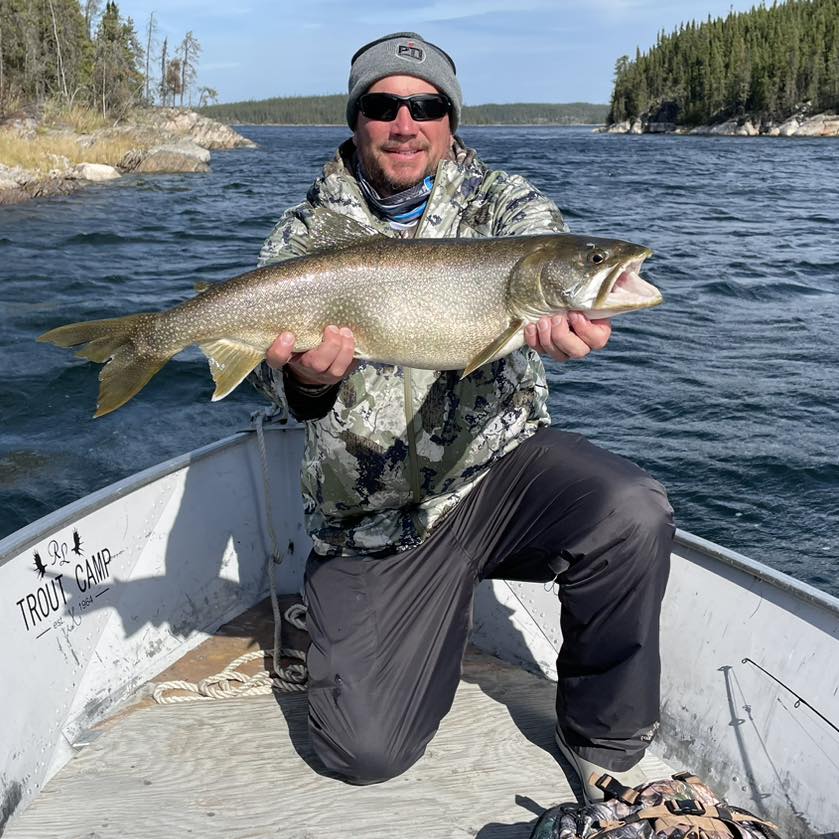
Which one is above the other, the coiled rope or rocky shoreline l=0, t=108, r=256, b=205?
rocky shoreline l=0, t=108, r=256, b=205

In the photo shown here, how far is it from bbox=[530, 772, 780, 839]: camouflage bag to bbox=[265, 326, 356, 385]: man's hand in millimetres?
1701

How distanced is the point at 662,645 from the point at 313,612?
1.57 metres

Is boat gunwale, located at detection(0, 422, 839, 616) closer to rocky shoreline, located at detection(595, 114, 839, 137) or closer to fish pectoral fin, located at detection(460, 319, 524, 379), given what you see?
fish pectoral fin, located at detection(460, 319, 524, 379)

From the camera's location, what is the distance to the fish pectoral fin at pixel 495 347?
3.19m

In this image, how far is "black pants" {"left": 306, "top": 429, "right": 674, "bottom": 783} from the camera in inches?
139

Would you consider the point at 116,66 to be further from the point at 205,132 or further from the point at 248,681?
the point at 248,681

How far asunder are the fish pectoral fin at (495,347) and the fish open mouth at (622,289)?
0.95 ft

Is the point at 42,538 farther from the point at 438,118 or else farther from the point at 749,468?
the point at 749,468

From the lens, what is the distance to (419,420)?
390cm

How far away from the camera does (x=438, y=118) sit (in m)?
4.12

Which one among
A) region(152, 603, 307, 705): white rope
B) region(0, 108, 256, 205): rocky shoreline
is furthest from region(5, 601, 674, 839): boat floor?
region(0, 108, 256, 205): rocky shoreline

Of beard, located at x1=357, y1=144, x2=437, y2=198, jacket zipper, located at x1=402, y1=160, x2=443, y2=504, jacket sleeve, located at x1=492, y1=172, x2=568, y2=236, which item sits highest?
beard, located at x1=357, y1=144, x2=437, y2=198

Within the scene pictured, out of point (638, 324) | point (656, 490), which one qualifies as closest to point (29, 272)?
point (638, 324)

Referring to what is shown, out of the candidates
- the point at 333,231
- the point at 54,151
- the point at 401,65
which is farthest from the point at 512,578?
the point at 54,151
